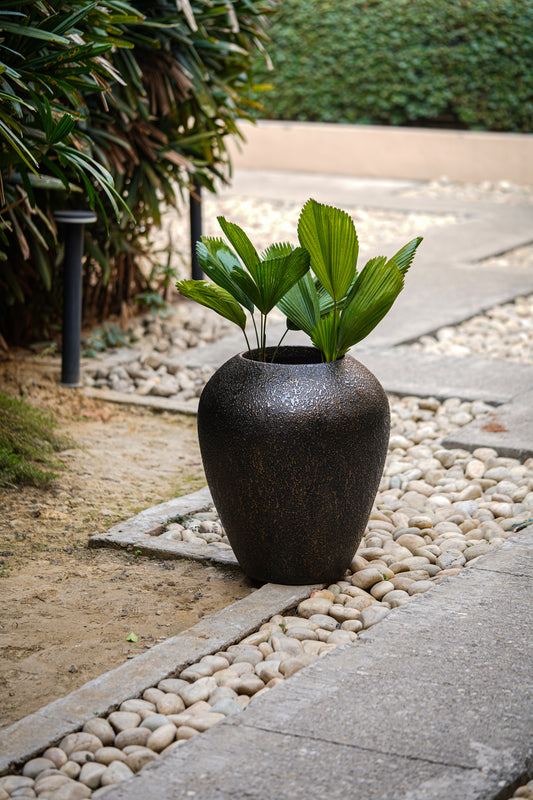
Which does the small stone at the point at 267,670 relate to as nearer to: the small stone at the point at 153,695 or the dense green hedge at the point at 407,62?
the small stone at the point at 153,695

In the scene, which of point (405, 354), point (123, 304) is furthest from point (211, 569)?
point (123, 304)

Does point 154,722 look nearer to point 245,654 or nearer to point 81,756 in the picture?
point 81,756

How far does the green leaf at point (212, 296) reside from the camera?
9.04ft

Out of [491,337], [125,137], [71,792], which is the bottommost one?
[71,792]

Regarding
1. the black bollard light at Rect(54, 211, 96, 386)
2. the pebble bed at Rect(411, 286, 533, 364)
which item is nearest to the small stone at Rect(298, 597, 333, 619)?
the black bollard light at Rect(54, 211, 96, 386)

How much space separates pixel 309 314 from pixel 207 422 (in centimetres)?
45

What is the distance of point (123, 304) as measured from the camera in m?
5.68

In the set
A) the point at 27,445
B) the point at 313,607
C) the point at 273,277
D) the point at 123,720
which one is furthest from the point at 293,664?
the point at 27,445

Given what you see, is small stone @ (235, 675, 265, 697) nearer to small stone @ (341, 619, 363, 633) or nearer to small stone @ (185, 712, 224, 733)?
small stone @ (185, 712, 224, 733)

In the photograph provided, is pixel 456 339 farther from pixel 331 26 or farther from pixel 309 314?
pixel 331 26

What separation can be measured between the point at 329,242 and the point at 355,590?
1004 mm

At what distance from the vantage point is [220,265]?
9.26 ft

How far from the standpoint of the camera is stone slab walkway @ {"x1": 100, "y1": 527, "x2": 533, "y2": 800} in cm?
182

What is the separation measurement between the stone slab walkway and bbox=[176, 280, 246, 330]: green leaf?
974 millimetres
